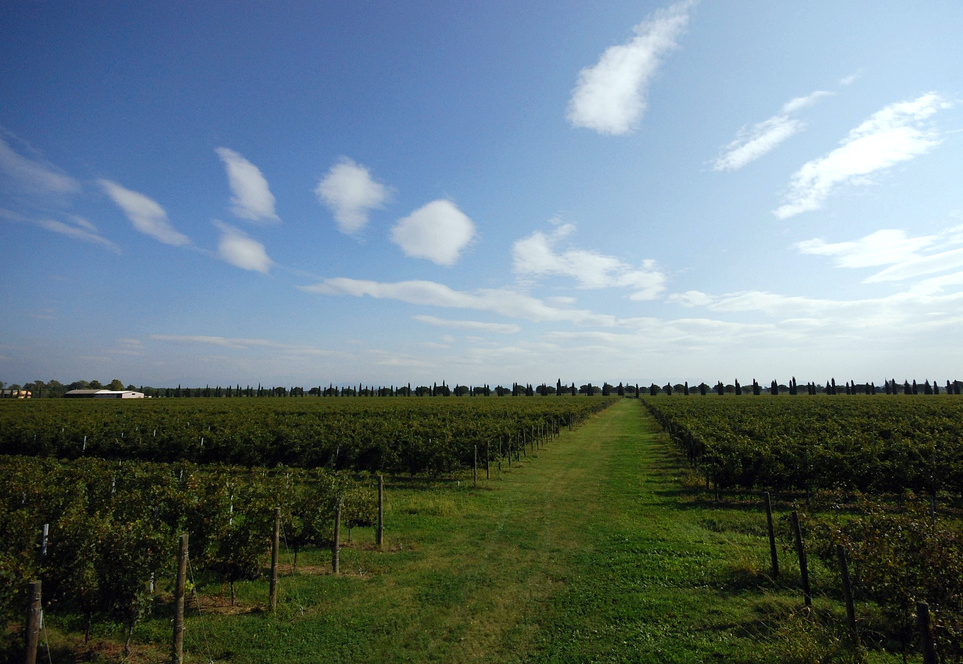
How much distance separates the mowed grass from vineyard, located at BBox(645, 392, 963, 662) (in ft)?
3.99

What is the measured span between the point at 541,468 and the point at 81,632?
20.6 m

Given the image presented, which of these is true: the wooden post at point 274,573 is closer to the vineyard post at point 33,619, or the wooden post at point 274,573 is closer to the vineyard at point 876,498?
the vineyard post at point 33,619

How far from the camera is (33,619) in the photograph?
564cm

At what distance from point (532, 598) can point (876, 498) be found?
8.40 metres

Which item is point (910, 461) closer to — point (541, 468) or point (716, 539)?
point (716, 539)

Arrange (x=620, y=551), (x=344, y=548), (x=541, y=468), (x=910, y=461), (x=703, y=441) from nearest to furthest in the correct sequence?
(x=620, y=551) < (x=344, y=548) < (x=910, y=461) < (x=703, y=441) < (x=541, y=468)

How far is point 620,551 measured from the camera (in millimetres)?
12344

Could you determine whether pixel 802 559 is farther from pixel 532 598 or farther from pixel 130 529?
pixel 130 529

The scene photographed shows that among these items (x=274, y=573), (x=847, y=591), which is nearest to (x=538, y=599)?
(x=847, y=591)

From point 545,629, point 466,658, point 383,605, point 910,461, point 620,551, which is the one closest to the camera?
point 466,658

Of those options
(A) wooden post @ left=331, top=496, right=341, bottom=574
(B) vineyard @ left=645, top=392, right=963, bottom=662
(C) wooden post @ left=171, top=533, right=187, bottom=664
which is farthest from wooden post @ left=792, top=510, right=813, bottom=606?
(C) wooden post @ left=171, top=533, right=187, bottom=664

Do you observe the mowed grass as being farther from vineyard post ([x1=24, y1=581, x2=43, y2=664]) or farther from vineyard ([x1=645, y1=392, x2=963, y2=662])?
vineyard post ([x1=24, y1=581, x2=43, y2=664])

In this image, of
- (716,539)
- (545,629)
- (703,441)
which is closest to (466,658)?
(545,629)

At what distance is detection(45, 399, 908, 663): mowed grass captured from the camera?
25.0ft
